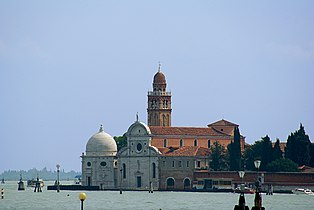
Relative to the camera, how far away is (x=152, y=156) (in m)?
116

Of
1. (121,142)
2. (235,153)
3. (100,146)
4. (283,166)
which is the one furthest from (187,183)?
(121,142)

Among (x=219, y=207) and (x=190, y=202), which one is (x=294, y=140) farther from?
(x=219, y=207)

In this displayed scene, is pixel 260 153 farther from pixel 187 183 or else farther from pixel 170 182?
pixel 170 182

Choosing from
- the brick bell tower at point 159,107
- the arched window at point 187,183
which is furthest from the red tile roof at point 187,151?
the brick bell tower at point 159,107

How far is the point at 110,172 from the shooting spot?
120312 mm

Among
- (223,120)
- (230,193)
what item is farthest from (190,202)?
(223,120)

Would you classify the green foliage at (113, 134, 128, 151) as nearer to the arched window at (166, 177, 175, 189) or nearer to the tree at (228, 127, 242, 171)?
the arched window at (166, 177, 175, 189)

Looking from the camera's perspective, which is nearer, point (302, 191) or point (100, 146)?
point (302, 191)

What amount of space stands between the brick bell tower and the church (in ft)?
9.65

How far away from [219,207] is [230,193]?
32.3 metres

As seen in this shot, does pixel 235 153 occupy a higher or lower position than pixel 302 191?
higher

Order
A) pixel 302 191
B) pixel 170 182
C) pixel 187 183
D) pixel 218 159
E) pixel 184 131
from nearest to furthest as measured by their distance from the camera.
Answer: pixel 302 191 < pixel 218 159 < pixel 187 183 < pixel 170 182 < pixel 184 131

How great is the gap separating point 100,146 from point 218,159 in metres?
13.9

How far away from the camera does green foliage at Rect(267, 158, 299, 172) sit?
344 ft
